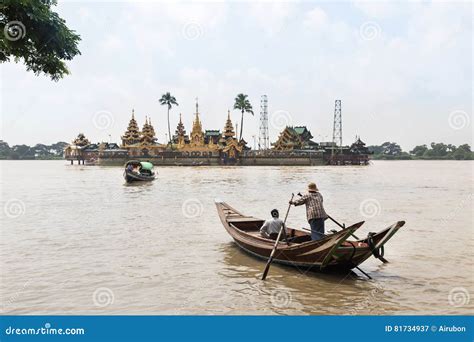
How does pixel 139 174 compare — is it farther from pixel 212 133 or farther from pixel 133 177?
pixel 212 133

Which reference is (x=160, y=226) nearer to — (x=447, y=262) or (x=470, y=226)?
(x=447, y=262)

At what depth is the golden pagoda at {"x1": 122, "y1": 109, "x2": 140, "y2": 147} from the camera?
277ft

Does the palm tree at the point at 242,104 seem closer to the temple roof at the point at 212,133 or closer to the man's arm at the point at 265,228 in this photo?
the temple roof at the point at 212,133

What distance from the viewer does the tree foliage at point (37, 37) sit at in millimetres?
5789

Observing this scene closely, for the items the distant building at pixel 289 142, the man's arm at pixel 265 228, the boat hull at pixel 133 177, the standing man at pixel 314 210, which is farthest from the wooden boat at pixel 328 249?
the distant building at pixel 289 142

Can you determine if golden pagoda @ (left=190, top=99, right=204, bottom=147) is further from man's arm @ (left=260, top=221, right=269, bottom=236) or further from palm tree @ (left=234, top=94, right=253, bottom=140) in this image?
man's arm @ (left=260, top=221, right=269, bottom=236)

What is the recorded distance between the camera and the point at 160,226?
14.3 meters

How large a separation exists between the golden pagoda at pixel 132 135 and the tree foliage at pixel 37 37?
261 feet

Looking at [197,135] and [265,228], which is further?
[197,135]

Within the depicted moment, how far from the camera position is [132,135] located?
8469 cm

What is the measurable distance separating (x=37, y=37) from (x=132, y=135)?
80.5 m

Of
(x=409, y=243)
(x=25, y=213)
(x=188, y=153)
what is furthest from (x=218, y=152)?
(x=409, y=243)

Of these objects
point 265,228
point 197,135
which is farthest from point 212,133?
point 265,228

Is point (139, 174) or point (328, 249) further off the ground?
point (139, 174)
